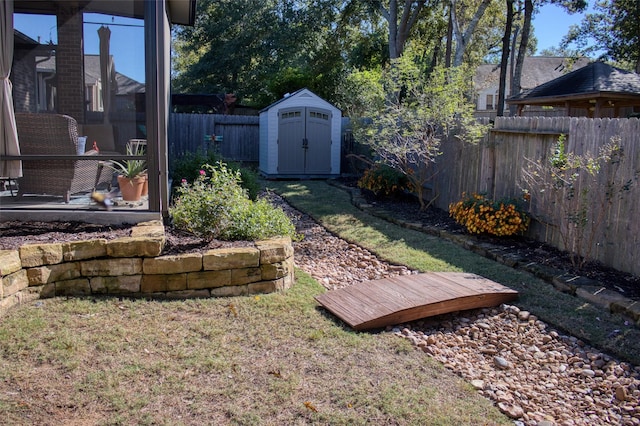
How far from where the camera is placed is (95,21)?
7.30 metres

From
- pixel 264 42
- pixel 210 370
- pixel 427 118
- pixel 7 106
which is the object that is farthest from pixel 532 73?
pixel 210 370

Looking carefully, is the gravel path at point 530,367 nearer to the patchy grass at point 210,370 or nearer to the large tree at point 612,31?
the patchy grass at point 210,370

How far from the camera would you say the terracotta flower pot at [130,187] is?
5512 millimetres

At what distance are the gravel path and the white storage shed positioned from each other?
9520 mm

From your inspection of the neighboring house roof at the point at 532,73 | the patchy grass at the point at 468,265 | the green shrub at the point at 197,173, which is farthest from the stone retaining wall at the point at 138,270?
the neighboring house roof at the point at 532,73

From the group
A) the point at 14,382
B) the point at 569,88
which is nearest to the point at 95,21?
the point at 14,382

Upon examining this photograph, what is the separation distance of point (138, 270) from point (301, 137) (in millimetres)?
9574

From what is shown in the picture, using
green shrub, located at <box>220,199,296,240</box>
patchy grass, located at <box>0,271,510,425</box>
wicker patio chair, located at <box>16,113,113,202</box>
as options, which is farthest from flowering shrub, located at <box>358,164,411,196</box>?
patchy grass, located at <box>0,271,510,425</box>

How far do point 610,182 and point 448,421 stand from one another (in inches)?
145

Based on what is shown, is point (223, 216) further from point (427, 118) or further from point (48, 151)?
point (427, 118)

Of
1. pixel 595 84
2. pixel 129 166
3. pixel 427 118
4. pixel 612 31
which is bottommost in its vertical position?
pixel 129 166

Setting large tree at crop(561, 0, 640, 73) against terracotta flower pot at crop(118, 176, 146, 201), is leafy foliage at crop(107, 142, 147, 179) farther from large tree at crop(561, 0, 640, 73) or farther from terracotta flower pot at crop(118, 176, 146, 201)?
large tree at crop(561, 0, 640, 73)

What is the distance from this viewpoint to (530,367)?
11.4ft

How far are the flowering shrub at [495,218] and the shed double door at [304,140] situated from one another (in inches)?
277
